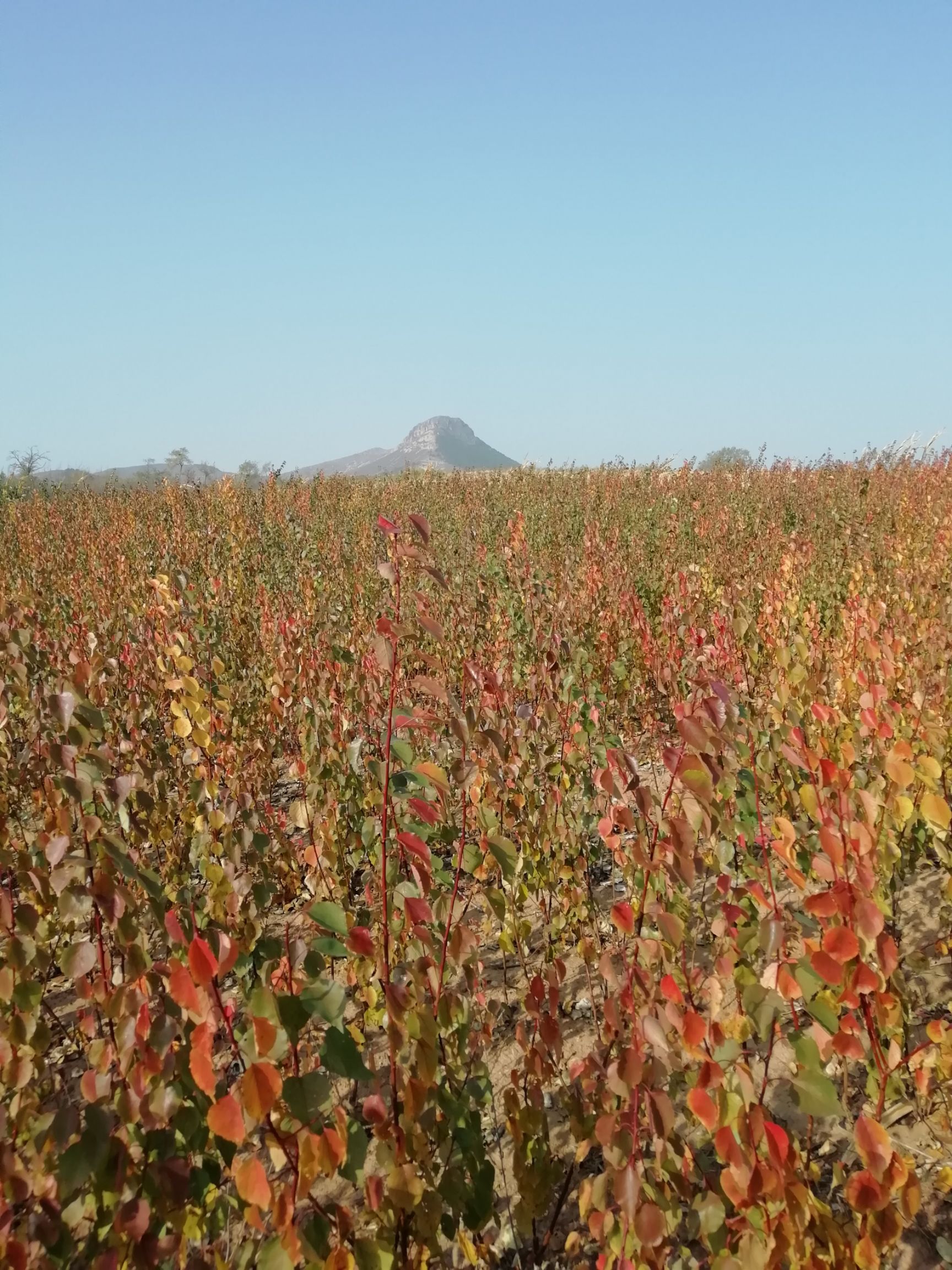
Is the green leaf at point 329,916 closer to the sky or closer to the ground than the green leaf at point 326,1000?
closer to the sky

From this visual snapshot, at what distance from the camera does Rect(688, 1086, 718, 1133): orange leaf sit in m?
1.07

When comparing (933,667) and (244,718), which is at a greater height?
(933,667)

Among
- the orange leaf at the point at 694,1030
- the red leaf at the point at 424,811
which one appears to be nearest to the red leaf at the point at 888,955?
the orange leaf at the point at 694,1030

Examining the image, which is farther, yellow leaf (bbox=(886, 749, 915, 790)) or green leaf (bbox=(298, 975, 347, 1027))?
yellow leaf (bbox=(886, 749, 915, 790))

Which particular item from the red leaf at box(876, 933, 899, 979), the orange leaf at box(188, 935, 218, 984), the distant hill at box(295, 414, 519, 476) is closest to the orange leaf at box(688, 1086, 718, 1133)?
the red leaf at box(876, 933, 899, 979)

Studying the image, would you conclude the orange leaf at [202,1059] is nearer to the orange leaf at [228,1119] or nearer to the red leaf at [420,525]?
the orange leaf at [228,1119]

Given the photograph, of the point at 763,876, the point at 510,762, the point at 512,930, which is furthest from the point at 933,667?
the point at 512,930

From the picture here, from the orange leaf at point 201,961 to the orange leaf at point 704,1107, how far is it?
679mm

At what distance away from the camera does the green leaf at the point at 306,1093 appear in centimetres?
93

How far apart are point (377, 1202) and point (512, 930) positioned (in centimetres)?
116

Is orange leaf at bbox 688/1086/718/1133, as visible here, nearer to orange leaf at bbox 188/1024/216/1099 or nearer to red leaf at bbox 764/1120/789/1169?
red leaf at bbox 764/1120/789/1169

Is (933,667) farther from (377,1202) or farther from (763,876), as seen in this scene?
(377,1202)

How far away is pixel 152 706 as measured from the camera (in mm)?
4508

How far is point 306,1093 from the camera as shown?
0.94m
